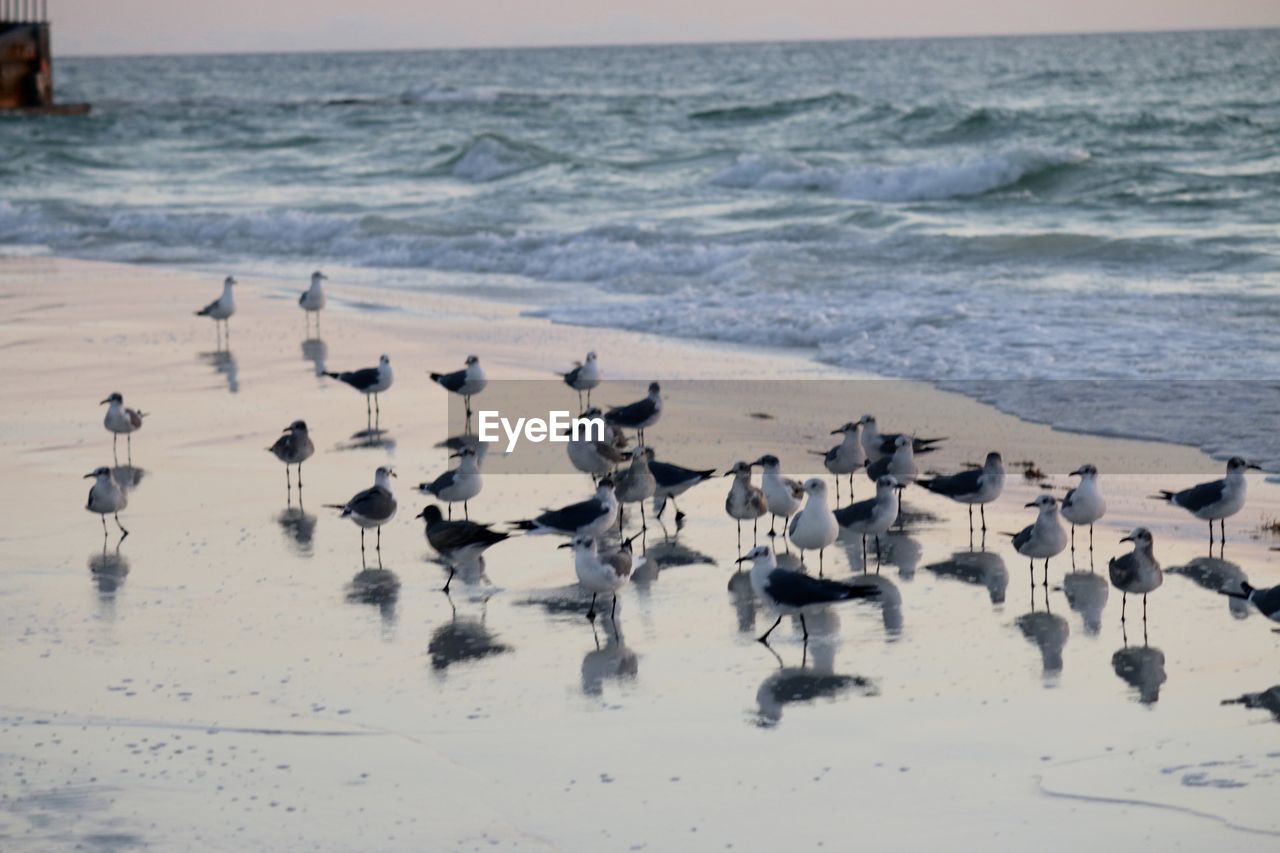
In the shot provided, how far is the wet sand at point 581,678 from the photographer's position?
20.1 ft

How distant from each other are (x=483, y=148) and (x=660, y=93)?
32621 mm

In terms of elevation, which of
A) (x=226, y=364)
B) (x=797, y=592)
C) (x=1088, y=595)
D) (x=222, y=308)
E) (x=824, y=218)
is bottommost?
(x=1088, y=595)

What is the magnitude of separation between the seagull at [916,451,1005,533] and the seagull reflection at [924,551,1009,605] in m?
0.44

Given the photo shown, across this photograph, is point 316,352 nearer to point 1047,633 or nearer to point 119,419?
point 119,419

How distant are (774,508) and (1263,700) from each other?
3585 millimetres

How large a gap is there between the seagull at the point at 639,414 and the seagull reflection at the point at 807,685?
14.5 feet

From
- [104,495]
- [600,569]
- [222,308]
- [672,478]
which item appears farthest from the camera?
Answer: [222,308]

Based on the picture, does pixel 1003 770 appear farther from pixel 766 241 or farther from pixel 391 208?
pixel 391 208

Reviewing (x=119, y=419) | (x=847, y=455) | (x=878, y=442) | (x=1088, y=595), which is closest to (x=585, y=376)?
(x=878, y=442)

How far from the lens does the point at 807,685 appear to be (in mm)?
7500

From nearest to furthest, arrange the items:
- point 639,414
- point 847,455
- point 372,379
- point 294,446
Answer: point 294,446 < point 847,455 < point 639,414 < point 372,379

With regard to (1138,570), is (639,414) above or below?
above

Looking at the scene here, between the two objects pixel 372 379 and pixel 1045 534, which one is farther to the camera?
pixel 372 379

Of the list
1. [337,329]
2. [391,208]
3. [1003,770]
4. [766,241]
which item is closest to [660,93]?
[391,208]
